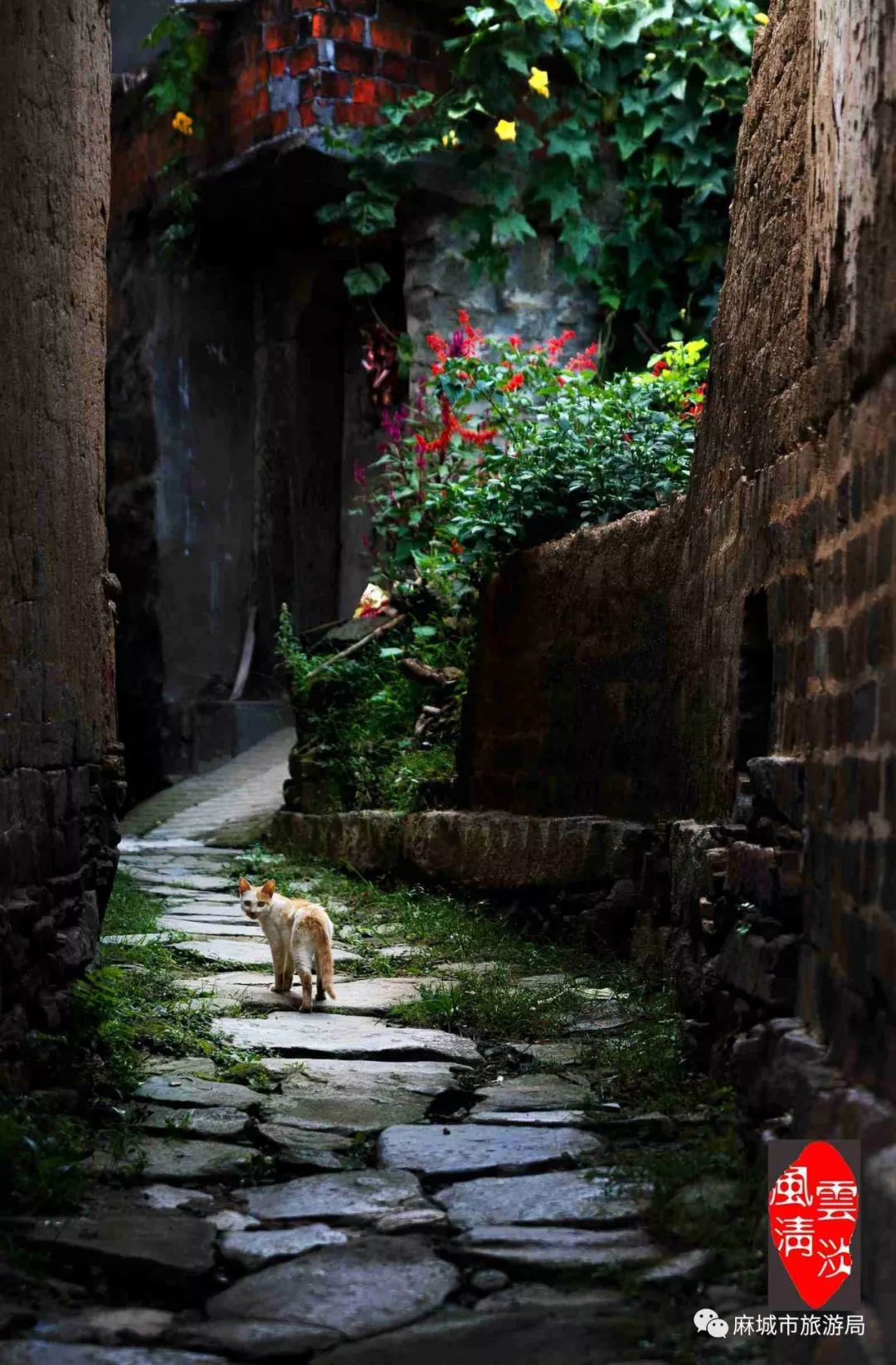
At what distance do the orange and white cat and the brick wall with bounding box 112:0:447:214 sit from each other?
6.51 metres

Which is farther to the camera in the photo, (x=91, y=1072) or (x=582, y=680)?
(x=582, y=680)

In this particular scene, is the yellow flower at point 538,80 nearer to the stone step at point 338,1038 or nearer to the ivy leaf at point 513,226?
the ivy leaf at point 513,226

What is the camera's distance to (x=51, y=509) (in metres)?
4.05

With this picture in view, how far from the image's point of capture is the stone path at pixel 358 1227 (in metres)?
2.38

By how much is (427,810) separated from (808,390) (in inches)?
172

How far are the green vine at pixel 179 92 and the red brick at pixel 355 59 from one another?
1292 millimetres

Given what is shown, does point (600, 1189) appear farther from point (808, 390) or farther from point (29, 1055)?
point (808, 390)

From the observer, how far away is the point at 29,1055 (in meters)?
3.59

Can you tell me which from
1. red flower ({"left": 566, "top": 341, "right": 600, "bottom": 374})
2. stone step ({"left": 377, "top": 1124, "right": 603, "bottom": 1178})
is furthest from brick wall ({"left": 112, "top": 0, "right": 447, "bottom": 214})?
stone step ({"left": 377, "top": 1124, "right": 603, "bottom": 1178})

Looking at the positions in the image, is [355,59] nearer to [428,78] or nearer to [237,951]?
[428,78]

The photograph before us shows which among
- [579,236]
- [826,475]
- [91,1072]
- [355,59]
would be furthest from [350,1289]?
[355,59]


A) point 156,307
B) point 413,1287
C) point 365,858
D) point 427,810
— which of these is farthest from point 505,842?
point 156,307

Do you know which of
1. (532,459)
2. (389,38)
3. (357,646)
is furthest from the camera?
(389,38)

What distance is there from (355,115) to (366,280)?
1.10 metres
